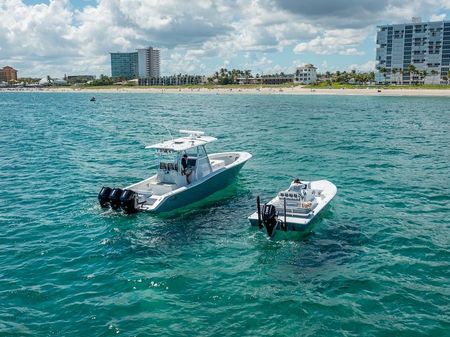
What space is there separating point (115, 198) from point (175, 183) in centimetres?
358

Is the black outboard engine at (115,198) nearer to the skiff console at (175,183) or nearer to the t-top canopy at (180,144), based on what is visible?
the skiff console at (175,183)

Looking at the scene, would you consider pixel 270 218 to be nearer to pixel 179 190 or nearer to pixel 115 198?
pixel 179 190

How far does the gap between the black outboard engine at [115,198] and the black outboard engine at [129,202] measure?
244 mm

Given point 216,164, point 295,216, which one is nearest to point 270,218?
point 295,216

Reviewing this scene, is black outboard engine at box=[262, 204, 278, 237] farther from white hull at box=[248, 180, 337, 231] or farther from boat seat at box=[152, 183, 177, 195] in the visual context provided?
boat seat at box=[152, 183, 177, 195]

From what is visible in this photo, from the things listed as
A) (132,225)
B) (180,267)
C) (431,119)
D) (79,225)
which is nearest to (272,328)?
(180,267)

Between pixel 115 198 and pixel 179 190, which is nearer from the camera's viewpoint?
pixel 115 198

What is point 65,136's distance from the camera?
5566 cm

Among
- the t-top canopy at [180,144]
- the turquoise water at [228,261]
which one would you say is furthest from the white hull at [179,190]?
the t-top canopy at [180,144]

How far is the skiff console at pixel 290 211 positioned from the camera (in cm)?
1841

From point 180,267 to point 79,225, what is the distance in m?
7.26

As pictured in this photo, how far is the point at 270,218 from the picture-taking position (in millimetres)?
18312

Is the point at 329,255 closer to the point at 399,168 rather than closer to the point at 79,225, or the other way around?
the point at 79,225

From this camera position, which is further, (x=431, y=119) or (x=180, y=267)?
(x=431, y=119)
